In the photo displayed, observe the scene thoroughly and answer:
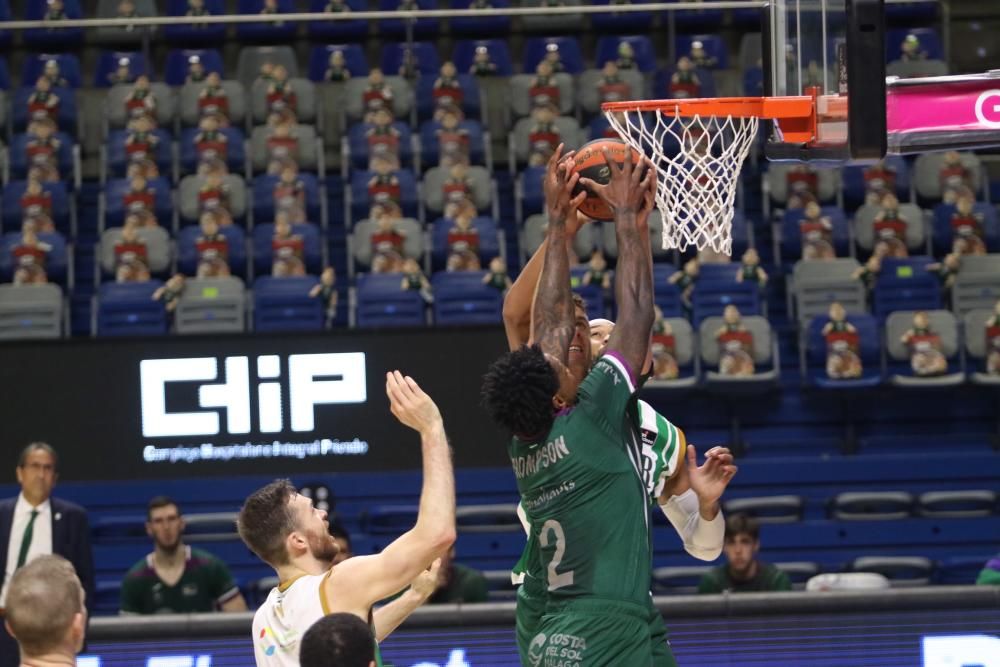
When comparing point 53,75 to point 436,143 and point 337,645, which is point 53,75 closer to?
point 436,143

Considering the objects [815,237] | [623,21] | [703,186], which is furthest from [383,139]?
[703,186]

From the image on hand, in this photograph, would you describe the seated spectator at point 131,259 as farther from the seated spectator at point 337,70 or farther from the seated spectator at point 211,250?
the seated spectator at point 337,70

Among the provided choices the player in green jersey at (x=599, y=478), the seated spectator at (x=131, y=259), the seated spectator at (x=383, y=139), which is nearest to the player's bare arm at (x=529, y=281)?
the player in green jersey at (x=599, y=478)

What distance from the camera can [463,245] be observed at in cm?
1385

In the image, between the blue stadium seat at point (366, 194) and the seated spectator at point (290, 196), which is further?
the blue stadium seat at point (366, 194)

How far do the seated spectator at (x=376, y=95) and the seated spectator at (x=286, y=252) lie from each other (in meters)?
1.95

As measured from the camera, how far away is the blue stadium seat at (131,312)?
43.3ft

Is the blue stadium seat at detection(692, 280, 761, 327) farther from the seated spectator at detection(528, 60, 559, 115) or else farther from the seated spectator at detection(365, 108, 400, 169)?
the seated spectator at detection(365, 108, 400, 169)

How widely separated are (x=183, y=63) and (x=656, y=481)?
44.3 ft

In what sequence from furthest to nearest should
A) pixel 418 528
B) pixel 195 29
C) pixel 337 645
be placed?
pixel 195 29 < pixel 418 528 < pixel 337 645

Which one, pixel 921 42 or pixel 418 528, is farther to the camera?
pixel 921 42

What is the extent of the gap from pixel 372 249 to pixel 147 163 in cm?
270

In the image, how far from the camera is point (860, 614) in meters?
7.14

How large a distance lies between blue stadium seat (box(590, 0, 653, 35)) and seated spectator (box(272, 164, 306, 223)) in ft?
15.1
